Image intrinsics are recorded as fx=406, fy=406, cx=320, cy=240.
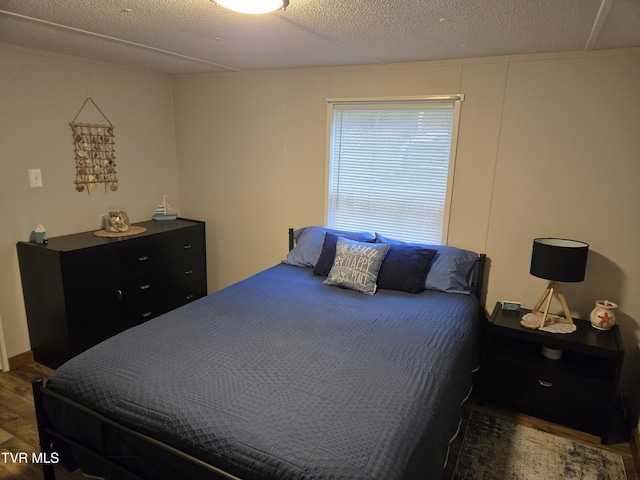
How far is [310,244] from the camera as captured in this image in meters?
3.28

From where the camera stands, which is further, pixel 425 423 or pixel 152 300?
pixel 152 300

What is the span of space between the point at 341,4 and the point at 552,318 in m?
2.25

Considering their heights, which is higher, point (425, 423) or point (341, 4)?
point (341, 4)

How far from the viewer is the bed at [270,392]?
135cm

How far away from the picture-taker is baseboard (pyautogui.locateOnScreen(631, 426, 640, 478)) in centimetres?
215

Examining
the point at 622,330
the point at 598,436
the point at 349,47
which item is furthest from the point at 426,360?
the point at 349,47

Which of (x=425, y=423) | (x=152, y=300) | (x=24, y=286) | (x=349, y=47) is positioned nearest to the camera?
(x=425, y=423)

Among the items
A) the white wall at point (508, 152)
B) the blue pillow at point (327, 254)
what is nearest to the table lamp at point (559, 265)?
the white wall at point (508, 152)

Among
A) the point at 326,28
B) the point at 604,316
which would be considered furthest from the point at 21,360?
the point at 604,316

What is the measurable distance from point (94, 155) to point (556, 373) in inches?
144

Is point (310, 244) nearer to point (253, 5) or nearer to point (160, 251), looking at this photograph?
point (160, 251)

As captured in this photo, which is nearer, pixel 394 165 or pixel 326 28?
pixel 326 28

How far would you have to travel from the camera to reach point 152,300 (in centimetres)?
340

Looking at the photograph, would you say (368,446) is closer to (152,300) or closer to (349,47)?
(349,47)
